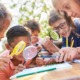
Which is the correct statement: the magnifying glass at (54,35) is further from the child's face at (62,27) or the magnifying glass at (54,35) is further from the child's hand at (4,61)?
the child's hand at (4,61)

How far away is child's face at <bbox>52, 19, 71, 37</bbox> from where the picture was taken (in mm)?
1681

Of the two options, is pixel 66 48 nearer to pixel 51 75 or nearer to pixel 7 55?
pixel 51 75

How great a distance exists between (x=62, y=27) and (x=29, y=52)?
385 millimetres

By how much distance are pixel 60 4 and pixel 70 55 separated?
18.4 inches

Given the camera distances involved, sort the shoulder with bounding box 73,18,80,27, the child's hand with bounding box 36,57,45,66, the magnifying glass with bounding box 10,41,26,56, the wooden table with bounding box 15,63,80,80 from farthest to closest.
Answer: the shoulder with bounding box 73,18,80,27 → the child's hand with bounding box 36,57,45,66 → the magnifying glass with bounding box 10,41,26,56 → the wooden table with bounding box 15,63,80,80

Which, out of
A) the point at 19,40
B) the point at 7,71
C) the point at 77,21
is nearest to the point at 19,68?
the point at 7,71

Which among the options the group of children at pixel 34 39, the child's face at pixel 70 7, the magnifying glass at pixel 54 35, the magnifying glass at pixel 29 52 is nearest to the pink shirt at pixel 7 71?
the group of children at pixel 34 39

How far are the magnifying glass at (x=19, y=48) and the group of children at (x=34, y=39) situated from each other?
0.02 m

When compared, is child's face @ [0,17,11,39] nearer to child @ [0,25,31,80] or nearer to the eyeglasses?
child @ [0,25,31,80]

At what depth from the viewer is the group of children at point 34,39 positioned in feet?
4.83

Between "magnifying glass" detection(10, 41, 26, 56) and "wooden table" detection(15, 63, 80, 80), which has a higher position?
"magnifying glass" detection(10, 41, 26, 56)

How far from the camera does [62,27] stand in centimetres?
171

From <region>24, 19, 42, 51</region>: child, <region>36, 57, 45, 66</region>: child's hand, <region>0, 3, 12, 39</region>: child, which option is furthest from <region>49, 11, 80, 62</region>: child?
<region>0, 3, 12, 39</region>: child

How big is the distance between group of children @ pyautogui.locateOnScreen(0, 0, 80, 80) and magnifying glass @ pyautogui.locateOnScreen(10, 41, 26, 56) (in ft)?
0.07
